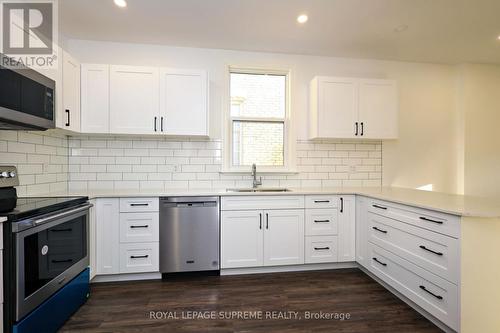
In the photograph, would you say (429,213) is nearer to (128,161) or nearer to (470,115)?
(470,115)

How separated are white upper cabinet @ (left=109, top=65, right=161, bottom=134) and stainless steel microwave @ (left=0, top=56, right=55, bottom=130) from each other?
70 centimetres

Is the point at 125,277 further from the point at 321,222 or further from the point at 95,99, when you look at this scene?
the point at 321,222

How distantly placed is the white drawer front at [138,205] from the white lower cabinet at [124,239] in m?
0.02

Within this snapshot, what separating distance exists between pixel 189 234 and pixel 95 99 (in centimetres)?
177

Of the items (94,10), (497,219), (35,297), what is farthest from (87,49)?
(497,219)

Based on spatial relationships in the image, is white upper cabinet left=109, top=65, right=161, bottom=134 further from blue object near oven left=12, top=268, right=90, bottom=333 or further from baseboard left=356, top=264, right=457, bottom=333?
baseboard left=356, top=264, right=457, bottom=333

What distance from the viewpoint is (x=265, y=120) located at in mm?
3445

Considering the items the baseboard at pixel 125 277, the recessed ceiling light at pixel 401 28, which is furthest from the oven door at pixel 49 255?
the recessed ceiling light at pixel 401 28

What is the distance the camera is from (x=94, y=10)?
8.14 ft

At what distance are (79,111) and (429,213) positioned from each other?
3392 mm

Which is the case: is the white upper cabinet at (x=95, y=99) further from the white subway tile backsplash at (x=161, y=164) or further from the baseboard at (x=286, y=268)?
the baseboard at (x=286, y=268)

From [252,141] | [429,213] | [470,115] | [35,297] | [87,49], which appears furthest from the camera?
[470,115]

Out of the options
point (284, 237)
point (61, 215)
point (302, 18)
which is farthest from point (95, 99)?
point (284, 237)

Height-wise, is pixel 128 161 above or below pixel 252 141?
below
